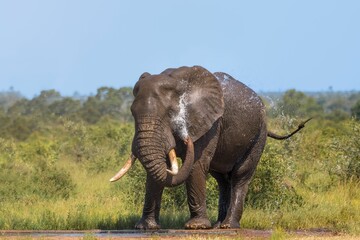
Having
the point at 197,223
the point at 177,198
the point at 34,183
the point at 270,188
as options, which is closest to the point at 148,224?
the point at 197,223

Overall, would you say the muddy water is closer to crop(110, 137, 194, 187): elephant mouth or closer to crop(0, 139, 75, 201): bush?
crop(110, 137, 194, 187): elephant mouth

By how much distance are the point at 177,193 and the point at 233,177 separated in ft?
7.19

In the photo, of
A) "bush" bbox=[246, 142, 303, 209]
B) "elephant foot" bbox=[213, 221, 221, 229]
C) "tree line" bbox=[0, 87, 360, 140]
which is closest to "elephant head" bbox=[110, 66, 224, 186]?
"elephant foot" bbox=[213, 221, 221, 229]

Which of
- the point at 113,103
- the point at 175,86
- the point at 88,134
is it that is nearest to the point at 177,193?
the point at 175,86

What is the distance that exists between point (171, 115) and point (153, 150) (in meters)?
0.63

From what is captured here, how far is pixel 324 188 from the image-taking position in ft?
54.4

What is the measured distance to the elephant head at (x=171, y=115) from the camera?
10.2 meters

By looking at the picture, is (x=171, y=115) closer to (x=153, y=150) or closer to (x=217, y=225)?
(x=153, y=150)

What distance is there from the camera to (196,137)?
10.8 metres

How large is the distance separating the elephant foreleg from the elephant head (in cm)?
37

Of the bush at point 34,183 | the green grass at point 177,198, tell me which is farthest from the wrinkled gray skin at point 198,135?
the bush at point 34,183

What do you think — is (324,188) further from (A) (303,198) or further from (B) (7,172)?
(B) (7,172)

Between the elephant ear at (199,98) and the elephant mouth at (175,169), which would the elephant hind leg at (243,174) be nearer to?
the elephant ear at (199,98)

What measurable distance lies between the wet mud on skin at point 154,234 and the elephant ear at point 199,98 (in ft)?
3.45
